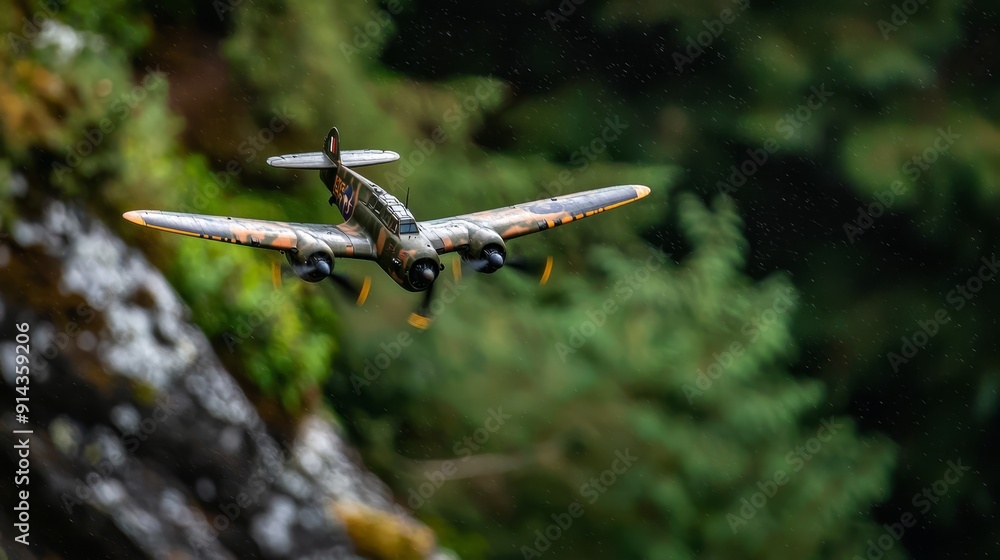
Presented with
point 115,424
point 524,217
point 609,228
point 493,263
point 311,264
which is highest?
point 524,217

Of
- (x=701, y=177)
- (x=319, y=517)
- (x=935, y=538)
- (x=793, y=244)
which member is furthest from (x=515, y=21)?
(x=935, y=538)

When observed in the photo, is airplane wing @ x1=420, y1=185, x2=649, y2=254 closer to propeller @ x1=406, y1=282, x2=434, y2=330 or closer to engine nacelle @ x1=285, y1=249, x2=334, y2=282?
propeller @ x1=406, y1=282, x2=434, y2=330

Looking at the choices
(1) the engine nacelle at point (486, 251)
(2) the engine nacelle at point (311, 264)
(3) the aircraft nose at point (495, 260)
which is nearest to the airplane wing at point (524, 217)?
(1) the engine nacelle at point (486, 251)

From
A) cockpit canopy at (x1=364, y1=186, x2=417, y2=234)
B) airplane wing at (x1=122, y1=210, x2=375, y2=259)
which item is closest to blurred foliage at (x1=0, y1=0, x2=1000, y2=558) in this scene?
cockpit canopy at (x1=364, y1=186, x2=417, y2=234)

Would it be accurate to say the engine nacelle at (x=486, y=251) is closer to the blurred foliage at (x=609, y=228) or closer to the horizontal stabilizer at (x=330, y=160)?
the horizontal stabilizer at (x=330, y=160)

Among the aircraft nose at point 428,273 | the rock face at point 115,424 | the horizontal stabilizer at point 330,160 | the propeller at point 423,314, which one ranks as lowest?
the rock face at point 115,424

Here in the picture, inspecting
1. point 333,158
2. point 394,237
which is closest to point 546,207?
point 394,237

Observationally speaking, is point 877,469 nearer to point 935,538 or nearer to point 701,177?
point 935,538

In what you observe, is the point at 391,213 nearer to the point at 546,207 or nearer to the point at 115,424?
the point at 546,207
